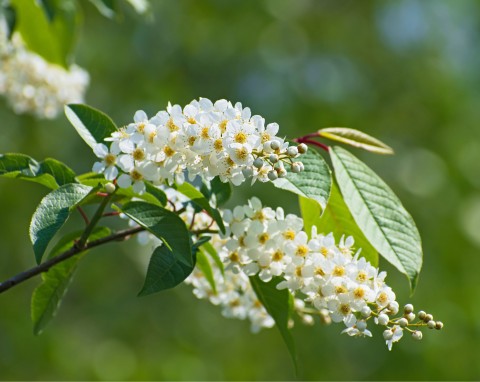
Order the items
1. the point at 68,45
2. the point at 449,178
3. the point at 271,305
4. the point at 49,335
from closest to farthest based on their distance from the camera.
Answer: the point at 271,305
the point at 68,45
the point at 49,335
the point at 449,178

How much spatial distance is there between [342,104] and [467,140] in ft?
3.80

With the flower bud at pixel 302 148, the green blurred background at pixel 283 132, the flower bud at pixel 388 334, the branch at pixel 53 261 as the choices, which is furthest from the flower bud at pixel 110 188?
the green blurred background at pixel 283 132

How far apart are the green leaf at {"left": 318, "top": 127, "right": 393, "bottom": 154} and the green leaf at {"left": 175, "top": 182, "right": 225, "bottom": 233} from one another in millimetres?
300

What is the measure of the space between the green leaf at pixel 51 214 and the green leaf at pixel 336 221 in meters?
0.50

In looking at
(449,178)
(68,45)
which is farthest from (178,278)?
(449,178)

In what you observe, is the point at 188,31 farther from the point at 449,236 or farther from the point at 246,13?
the point at 449,236

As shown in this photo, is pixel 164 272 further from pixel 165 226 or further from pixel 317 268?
pixel 317 268

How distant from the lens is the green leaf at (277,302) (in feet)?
5.46

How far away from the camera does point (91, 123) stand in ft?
5.20

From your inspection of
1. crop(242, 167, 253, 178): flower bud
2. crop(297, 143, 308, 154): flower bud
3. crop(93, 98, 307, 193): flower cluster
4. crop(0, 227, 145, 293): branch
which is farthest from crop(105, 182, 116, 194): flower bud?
crop(297, 143, 308, 154): flower bud

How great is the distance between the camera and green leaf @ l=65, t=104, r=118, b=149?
1561 millimetres

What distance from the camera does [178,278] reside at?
1443 millimetres

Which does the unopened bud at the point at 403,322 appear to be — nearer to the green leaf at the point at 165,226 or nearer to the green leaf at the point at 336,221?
the green leaf at the point at 336,221

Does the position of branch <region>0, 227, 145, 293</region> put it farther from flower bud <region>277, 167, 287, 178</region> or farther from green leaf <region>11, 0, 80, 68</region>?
green leaf <region>11, 0, 80, 68</region>
